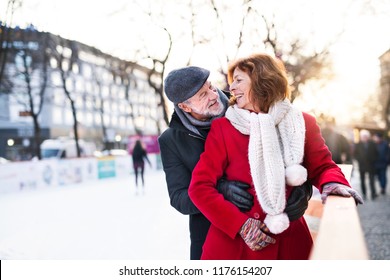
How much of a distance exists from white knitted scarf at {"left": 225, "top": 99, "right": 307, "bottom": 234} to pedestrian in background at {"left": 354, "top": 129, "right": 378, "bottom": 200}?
615 centimetres

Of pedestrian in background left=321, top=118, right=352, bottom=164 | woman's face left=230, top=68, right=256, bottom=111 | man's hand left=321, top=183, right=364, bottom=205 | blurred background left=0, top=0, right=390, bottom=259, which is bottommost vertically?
pedestrian in background left=321, top=118, right=352, bottom=164

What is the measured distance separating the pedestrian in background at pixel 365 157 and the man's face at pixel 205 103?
19.7 feet

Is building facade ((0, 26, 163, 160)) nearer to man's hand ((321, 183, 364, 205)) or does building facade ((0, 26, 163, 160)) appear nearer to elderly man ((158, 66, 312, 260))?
elderly man ((158, 66, 312, 260))

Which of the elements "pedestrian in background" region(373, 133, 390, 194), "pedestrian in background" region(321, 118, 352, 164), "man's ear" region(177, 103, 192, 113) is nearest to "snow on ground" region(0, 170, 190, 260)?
"man's ear" region(177, 103, 192, 113)

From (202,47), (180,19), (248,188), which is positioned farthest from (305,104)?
(248,188)

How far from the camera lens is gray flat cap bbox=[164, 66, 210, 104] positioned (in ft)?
4.74

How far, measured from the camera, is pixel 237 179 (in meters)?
1.26

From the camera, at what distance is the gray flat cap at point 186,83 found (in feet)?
4.74

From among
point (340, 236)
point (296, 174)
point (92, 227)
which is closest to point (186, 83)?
point (296, 174)

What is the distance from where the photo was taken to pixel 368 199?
22.4ft

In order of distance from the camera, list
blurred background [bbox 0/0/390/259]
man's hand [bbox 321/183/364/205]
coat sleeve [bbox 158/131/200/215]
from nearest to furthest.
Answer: man's hand [bbox 321/183/364/205] → coat sleeve [bbox 158/131/200/215] → blurred background [bbox 0/0/390/259]

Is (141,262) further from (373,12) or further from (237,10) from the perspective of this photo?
(237,10)

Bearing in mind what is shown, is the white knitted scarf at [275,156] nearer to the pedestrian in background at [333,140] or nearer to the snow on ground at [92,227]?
the snow on ground at [92,227]

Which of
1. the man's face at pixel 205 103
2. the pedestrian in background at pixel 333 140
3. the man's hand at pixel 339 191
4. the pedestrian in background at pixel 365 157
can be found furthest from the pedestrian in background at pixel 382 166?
the man's hand at pixel 339 191
